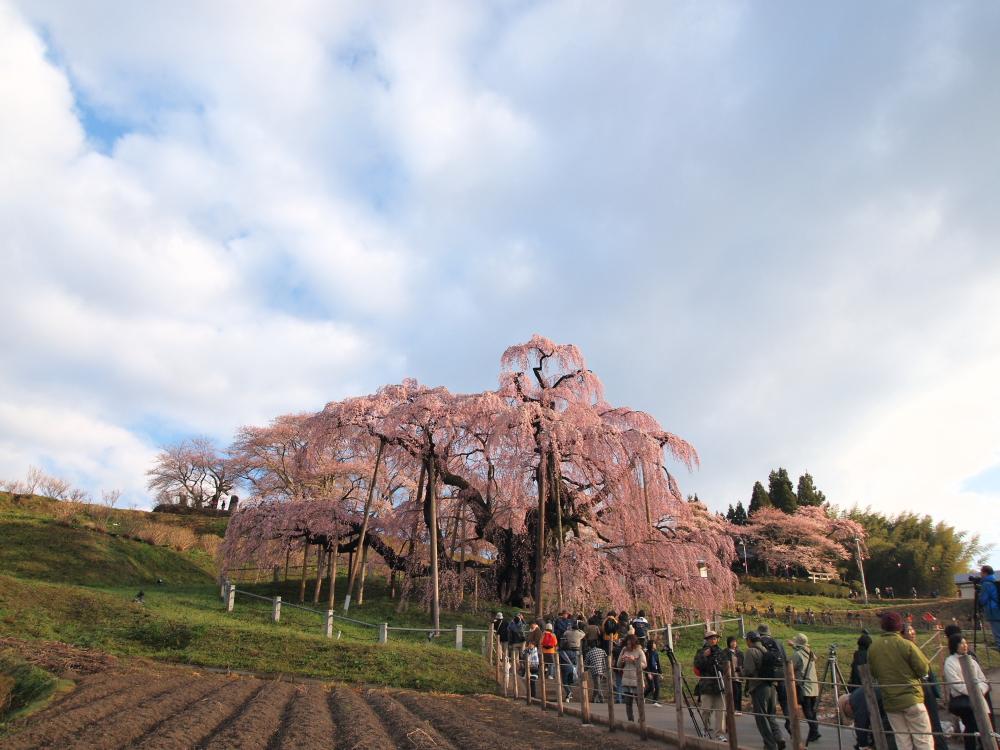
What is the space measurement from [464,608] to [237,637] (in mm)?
11028

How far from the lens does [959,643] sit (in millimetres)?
6871

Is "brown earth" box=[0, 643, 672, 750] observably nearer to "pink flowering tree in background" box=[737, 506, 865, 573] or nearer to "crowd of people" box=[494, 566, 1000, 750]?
"crowd of people" box=[494, 566, 1000, 750]

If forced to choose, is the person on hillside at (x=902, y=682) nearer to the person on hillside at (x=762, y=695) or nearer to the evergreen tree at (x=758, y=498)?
the person on hillside at (x=762, y=695)

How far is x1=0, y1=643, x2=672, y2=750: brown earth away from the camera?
802cm

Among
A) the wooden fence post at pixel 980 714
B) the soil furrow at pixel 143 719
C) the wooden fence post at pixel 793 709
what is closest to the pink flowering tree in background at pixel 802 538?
the soil furrow at pixel 143 719

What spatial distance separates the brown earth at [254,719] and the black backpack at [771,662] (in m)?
1.94

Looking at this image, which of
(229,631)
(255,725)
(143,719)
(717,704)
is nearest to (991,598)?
(717,704)

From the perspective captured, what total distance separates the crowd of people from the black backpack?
14 millimetres

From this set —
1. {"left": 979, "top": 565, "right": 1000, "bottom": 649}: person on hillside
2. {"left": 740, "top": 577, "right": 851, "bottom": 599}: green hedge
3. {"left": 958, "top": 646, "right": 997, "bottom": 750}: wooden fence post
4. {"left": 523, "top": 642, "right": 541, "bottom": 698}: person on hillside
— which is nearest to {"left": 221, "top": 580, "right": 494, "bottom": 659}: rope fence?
{"left": 523, "top": 642, "right": 541, "bottom": 698}: person on hillside

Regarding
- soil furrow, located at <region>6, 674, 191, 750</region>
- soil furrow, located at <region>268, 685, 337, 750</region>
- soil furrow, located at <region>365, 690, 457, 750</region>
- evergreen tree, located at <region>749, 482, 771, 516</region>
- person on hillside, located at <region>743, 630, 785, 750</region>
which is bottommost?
soil furrow, located at <region>365, 690, 457, 750</region>

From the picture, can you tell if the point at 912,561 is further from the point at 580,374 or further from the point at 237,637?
the point at 237,637

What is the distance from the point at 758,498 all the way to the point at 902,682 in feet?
227

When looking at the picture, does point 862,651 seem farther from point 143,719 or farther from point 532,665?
point 143,719

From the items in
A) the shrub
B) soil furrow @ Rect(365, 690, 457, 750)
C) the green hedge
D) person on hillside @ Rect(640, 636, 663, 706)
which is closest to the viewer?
soil furrow @ Rect(365, 690, 457, 750)
